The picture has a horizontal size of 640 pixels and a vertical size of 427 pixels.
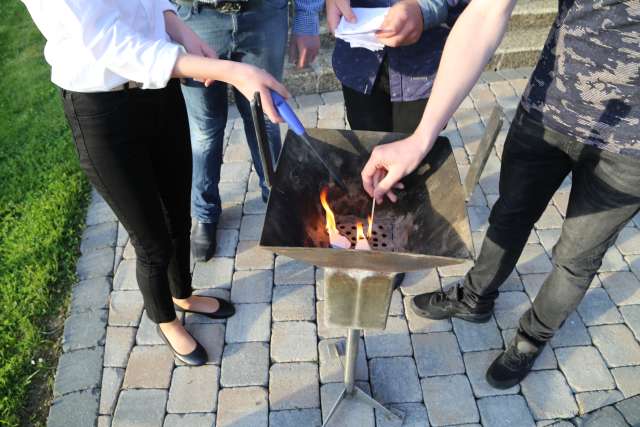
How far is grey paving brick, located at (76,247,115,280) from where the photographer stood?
3342 mm

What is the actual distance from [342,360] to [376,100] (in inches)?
57.8

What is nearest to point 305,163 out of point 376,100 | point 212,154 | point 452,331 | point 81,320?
point 376,100

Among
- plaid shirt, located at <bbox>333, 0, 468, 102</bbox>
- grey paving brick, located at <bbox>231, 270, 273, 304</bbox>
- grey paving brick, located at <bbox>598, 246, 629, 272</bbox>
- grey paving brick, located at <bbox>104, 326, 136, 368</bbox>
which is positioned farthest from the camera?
grey paving brick, located at <bbox>598, 246, 629, 272</bbox>

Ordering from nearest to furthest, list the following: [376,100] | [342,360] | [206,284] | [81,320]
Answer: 1. [376,100]
2. [342,360]
3. [81,320]
4. [206,284]

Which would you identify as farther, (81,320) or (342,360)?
(81,320)

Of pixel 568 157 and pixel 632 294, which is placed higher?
pixel 568 157

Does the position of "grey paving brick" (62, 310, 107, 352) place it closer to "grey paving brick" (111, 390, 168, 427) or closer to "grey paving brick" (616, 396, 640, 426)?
"grey paving brick" (111, 390, 168, 427)

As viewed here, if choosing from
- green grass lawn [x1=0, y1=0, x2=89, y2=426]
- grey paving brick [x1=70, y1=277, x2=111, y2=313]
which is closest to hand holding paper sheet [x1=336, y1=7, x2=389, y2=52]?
grey paving brick [x1=70, y1=277, x2=111, y2=313]

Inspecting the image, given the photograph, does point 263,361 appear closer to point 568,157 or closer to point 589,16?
point 568,157

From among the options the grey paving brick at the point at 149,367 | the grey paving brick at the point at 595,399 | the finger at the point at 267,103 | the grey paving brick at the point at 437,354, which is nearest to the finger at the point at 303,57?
the finger at the point at 267,103

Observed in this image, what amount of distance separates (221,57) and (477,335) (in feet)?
7.12

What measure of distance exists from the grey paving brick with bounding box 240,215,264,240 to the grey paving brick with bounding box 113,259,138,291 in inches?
30.1

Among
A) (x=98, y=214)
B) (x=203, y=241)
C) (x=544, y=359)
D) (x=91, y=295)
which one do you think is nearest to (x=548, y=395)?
(x=544, y=359)

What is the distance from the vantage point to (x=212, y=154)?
3.16 metres
